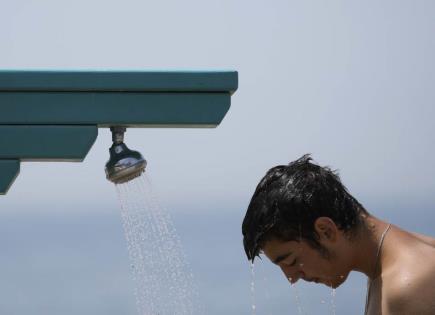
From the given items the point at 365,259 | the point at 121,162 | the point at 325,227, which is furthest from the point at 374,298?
the point at 121,162

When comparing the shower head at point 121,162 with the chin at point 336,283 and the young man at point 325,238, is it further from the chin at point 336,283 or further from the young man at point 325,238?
the chin at point 336,283

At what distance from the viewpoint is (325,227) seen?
8.87ft

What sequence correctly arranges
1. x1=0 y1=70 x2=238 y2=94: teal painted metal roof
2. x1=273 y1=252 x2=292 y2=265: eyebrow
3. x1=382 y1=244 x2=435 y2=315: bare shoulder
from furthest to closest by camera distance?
1. x1=0 y1=70 x2=238 y2=94: teal painted metal roof
2. x1=273 y1=252 x2=292 y2=265: eyebrow
3. x1=382 y1=244 x2=435 y2=315: bare shoulder

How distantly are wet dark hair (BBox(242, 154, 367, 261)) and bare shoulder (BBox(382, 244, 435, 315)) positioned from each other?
0.14 meters

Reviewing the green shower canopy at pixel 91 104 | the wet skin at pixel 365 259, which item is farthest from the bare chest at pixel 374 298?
the green shower canopy at pixel 91 104

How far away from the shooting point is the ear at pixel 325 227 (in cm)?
270

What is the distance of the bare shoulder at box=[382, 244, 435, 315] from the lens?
262 centimetres

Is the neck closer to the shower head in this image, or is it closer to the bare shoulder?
A: the bare shoulder

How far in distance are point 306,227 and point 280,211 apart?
2.7 inches

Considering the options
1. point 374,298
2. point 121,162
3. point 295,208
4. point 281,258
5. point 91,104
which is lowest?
point 374,298

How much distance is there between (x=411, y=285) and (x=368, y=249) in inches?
6.0

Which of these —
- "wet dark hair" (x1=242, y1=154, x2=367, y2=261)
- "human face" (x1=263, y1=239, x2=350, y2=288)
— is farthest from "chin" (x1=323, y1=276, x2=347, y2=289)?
"wet dark hair" (x1=242, y1=154, x2=367, y2=261)

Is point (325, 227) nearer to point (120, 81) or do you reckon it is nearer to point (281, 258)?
point (281, 258)

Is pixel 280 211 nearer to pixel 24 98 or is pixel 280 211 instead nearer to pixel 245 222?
pixel 245 222
